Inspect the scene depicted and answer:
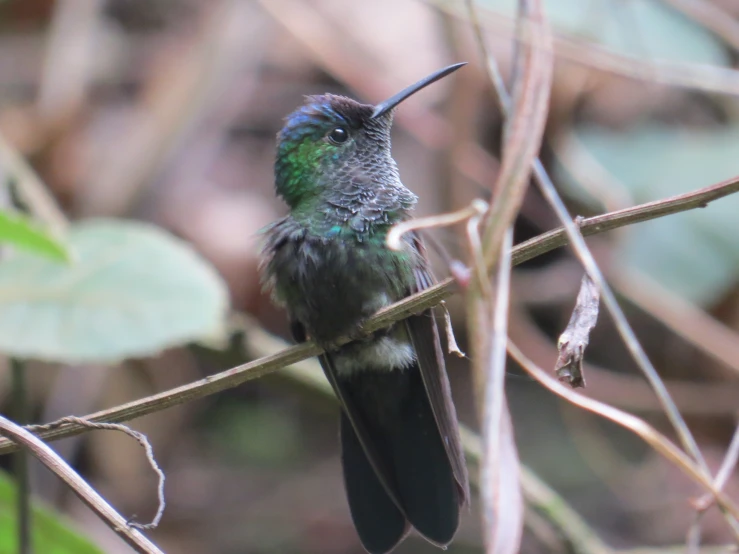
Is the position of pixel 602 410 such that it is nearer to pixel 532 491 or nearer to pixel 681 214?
pixel 532 491

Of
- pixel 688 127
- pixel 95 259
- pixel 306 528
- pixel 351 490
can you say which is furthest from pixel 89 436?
pixel 688 127

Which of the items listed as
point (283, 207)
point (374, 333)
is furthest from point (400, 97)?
point (283, 207)

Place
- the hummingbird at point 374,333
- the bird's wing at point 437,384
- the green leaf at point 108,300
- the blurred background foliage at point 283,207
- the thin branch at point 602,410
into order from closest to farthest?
the thin branch at point 602,410 → the bird's wing at point 437,384 → the hummingbird at point 374,333 → the green leaf at point 108,300 → the blurred background foliage at point 283,207

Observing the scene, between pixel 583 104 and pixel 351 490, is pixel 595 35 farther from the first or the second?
pixel 351 490

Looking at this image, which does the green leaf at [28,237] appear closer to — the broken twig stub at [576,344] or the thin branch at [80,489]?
the thin branch at [80,489]

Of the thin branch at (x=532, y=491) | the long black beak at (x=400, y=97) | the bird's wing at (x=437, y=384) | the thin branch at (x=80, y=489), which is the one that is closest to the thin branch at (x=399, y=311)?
the thin branch at (x=80, y=489)

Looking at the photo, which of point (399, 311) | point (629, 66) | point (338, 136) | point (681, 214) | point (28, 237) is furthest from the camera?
point (681, 214)
